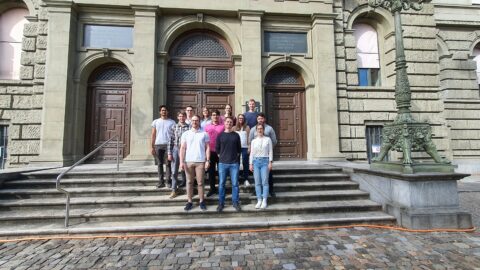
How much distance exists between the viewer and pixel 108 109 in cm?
1011

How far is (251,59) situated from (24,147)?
937 centimetres

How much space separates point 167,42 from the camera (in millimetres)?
10180

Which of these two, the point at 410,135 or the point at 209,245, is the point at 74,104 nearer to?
the point at 209,245

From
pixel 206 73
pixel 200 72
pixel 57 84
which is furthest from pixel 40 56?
pixel 206 73

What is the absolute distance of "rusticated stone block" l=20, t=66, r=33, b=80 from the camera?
30.9 ft

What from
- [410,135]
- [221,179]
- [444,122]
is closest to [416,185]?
[410,135]

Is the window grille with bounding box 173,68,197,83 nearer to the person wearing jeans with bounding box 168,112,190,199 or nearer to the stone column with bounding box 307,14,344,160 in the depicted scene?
the person wearing jeans with bounding box 168,112,190,199

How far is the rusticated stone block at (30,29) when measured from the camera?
9.59 meters

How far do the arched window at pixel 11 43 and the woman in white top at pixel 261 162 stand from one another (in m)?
10.7

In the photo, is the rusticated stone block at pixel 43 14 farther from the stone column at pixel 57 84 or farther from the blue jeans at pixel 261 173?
the blue jeans at pixel 261 173

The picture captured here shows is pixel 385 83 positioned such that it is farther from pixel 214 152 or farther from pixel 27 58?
pixel 27 58

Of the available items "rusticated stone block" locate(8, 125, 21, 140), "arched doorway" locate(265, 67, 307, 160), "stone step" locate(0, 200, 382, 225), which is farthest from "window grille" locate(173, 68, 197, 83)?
"stone step" locate(0, 200, 382, 225)

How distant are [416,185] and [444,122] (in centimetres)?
818

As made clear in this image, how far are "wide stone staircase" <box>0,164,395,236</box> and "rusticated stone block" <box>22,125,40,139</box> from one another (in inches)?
120
